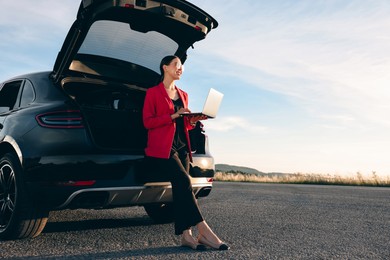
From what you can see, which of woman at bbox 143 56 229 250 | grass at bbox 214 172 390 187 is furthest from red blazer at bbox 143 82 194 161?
grass at bbox 214 172 390 187

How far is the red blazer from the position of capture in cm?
424

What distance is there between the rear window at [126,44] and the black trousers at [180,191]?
136 centimetres

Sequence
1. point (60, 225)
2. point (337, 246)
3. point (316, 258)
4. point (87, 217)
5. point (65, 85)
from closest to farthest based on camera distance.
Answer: point (316, 258) < point (337, 246) < point (65, 85) < point (60, 225) < point (87, 217)

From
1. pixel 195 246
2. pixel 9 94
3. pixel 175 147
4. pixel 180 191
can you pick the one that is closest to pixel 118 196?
pixel 180 191

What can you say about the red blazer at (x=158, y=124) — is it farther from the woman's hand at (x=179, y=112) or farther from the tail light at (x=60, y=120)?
the tail light at (x=60, y=120)

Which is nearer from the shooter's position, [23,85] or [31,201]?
[31,201]

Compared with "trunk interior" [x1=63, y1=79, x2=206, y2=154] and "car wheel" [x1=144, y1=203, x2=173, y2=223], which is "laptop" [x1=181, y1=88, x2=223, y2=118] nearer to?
"trunk interior" [x1=63, y1=79, x2=206, y2=154]

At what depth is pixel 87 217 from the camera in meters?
6.23

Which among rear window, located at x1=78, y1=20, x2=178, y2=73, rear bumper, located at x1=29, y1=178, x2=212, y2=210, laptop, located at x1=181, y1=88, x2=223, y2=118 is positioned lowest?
rear bumper, located at x1=29, y1=178, x2=212, y2=210

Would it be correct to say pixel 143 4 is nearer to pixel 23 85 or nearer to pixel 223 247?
pixel 23 85

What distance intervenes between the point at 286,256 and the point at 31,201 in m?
2.41

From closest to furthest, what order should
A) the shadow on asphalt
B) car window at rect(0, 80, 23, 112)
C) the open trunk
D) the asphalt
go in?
the asphalt
the open trunk
the shadow on asphalt
car window at rect(0, 80, 23, 112)

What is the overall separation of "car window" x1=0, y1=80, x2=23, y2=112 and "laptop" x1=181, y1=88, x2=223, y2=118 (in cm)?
242

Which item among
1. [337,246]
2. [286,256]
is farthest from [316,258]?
[337,246]
